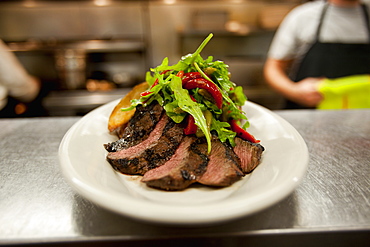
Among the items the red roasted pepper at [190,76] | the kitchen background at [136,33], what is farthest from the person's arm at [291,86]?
the kitchen background at [136,33]

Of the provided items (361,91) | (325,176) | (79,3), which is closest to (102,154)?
(325,176)

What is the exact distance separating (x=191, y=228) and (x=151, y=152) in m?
0.41

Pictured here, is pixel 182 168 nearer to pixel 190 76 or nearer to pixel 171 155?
pixel 171 155

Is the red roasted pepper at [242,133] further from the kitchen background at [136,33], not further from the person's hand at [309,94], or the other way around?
the kitchen background at [136,33]

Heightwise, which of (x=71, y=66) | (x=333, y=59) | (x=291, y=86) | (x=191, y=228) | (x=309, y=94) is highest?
(x=191, y=228)

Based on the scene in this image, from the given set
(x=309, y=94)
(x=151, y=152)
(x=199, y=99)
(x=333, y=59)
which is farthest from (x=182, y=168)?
(x=333, y=59)

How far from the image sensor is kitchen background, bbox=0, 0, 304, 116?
5.18 metres

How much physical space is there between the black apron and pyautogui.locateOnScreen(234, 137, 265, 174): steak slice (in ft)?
8.79

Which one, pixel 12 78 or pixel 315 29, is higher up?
pixel 315 29

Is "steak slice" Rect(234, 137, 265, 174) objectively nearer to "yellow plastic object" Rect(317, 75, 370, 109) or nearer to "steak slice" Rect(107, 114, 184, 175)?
"steak slice" Rect(107, 114, 184, 175)

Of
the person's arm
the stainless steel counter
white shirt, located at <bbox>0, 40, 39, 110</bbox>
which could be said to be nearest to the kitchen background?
white shirt, located at <bbox>0, 40, 39, 110</bbox>

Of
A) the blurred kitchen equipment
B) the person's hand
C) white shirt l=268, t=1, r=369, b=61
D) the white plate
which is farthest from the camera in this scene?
the blurred kitchen equipment

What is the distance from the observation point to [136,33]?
5703mm

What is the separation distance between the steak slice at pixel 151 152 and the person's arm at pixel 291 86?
6.15 ft
